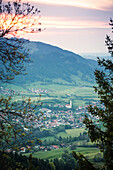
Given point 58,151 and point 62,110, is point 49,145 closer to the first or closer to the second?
point 58,151

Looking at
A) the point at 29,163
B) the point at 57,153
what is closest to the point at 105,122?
the point at 29,163

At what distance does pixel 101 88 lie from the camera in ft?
41.7

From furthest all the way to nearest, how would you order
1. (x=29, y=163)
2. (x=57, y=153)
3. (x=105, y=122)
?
(x=57, y=153) → (x=105, y=122) → (x=29, y=163)

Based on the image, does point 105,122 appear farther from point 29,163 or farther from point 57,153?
point 57,153

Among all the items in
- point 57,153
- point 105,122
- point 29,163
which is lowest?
point 57,153

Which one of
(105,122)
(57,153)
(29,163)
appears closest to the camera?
(29,163)

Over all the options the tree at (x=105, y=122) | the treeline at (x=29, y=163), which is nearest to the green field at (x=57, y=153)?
the treeline at (x=29, y=163)

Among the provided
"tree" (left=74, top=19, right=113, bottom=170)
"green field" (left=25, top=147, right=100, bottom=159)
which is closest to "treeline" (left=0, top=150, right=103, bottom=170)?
"tree" (left=74, top=19, right=113, bottom=170)

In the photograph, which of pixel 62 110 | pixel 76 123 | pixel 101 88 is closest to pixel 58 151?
pixel 76 123

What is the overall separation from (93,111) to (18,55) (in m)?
5.12

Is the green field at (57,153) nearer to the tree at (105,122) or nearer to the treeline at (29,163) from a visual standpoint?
the treeline at (29,163)

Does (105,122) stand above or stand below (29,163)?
above

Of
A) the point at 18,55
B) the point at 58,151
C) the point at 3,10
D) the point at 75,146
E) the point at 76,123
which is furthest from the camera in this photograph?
the point at 76,123

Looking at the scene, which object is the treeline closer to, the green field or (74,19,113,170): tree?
(74,19,113,170): tree
